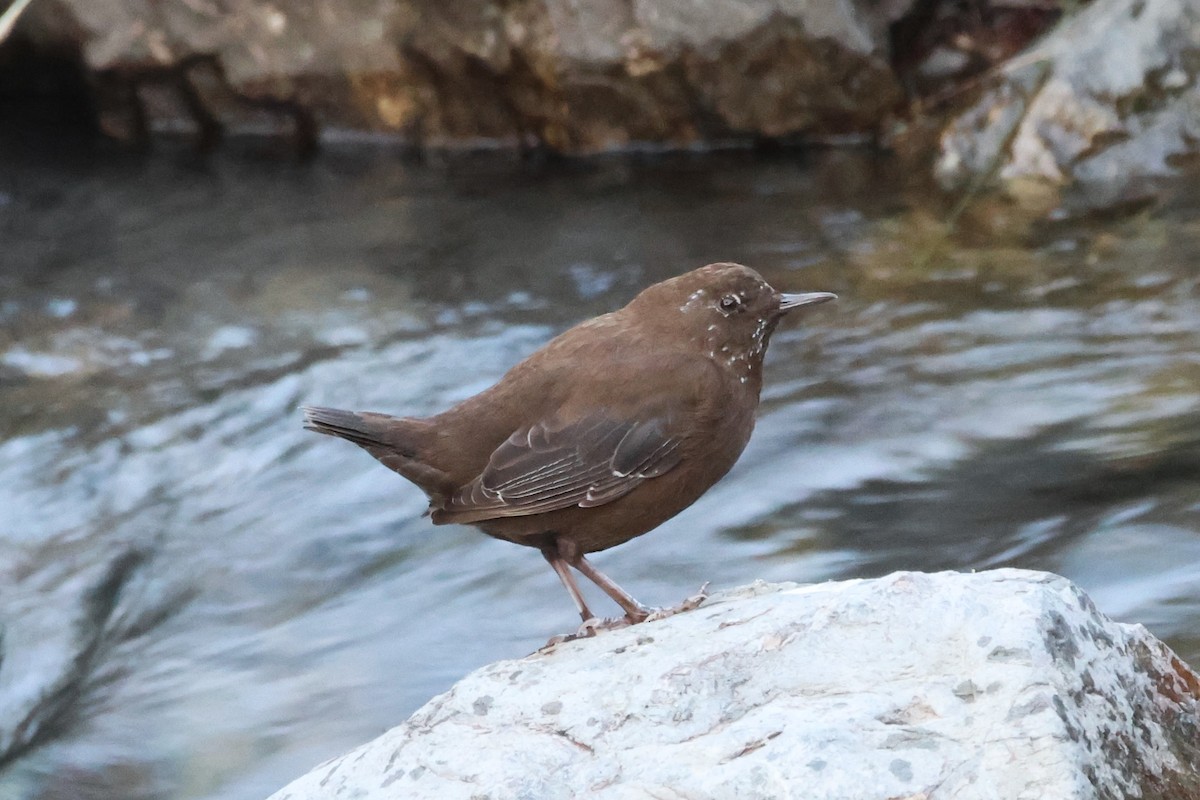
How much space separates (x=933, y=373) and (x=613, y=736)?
3.89 m

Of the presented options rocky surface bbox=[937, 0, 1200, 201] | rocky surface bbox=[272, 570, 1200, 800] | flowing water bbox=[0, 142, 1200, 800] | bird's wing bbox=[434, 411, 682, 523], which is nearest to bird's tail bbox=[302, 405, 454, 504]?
bird's wing bbox=[434, 411, 682, 523]

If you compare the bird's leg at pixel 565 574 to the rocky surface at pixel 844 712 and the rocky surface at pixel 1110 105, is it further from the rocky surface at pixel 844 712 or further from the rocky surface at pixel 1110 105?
the rocky surface at pixel 1110 105

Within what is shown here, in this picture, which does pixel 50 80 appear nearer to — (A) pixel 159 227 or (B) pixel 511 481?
(A) pixel 159 227

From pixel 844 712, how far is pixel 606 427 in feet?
4.37

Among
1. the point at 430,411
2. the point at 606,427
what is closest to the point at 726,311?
the point at 606,427

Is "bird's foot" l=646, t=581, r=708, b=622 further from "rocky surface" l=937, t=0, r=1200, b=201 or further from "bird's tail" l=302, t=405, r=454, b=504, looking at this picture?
"rocky surface" l=937, t=0, r=1200, b=201

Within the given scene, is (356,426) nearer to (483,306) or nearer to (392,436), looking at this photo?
(392,436)

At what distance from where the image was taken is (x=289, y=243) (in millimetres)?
8242

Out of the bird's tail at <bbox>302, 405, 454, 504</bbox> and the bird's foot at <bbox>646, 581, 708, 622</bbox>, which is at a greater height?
the bird's tail at <bbox>302, 405, 454, 504</bbox>

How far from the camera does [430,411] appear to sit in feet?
20.4

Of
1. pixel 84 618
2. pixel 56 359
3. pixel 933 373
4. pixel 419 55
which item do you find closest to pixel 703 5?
pixel 419 55

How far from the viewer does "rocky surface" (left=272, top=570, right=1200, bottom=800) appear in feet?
6.67

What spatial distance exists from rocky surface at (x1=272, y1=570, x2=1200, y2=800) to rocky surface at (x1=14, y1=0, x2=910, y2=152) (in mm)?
6289

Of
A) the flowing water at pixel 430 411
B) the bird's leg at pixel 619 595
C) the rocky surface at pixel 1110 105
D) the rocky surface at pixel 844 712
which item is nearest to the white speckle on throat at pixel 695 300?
the bird's leg at pixel 619 595
